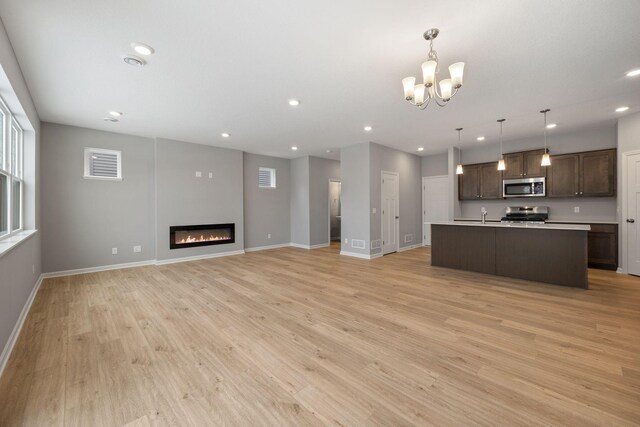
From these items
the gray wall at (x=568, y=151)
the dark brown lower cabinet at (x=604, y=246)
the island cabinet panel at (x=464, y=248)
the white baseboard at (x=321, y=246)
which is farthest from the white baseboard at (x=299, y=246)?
the dark brown lower cabinet at (x=604, y=246)

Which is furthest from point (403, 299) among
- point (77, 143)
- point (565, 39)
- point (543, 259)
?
point (77, 143)

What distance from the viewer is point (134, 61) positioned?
2.85 meters

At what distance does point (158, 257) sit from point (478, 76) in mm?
6709

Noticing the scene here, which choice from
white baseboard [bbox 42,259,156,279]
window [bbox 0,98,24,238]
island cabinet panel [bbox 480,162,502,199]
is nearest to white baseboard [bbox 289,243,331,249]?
white baseboard [bbox 42,259,156,279]

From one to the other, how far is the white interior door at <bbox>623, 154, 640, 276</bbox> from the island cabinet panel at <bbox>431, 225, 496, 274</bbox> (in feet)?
7.54

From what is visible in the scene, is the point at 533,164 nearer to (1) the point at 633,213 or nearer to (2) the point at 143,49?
(1) the point at 633,213

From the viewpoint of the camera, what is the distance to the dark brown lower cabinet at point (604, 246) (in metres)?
5.05

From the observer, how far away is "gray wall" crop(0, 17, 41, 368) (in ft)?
7.65

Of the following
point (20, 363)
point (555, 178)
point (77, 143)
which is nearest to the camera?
point (20, 363)

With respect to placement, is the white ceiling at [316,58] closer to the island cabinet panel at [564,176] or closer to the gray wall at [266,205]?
the island cabinet panel at [564,176]

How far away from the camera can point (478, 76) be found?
3.22 metres

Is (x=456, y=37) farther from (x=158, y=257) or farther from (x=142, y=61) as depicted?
(x=158, y=257)

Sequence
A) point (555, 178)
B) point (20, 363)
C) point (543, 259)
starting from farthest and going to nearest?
point (555, 178) → point (543, 259) → point (20, 363)

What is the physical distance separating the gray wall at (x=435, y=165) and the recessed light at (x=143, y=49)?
740cm
